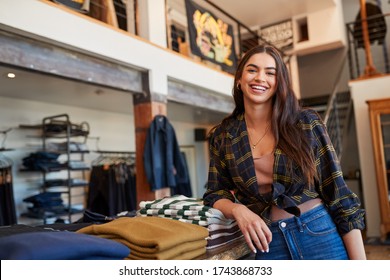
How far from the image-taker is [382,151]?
5.04 metres

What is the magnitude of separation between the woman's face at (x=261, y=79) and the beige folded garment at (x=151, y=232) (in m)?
0.41

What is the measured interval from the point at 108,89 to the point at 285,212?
3.85 m

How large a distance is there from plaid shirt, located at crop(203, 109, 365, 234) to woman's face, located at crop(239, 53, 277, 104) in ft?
0.38

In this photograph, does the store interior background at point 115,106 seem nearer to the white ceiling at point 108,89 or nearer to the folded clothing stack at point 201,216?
the white ceiling at point 108,89

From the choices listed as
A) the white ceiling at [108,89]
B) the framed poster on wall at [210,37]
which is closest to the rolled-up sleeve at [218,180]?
the white ceiling at [108,89]

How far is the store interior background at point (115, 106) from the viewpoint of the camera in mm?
4478

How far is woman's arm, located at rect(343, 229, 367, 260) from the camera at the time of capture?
98 centimetres

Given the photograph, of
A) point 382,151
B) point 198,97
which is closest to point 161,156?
point 198,97

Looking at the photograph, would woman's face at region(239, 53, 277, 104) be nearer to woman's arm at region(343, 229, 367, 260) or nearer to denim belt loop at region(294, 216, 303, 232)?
denim belt loop at region(294, 216, 303, 232)

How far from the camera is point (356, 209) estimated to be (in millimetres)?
977

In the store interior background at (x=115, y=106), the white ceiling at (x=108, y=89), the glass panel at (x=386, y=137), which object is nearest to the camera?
the white ceiling at (x=108, y=89)

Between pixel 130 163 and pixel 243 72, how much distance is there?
16.0ft
